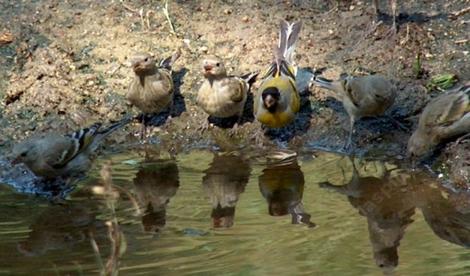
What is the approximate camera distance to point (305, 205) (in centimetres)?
879

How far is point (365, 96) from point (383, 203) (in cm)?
173

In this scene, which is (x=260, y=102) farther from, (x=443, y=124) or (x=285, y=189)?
(x=443, y=124)

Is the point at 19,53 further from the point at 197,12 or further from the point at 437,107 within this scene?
the point at 437,107

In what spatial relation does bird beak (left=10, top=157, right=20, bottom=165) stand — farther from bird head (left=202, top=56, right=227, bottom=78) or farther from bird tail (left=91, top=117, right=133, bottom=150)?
bird head (left=202, top=56, right=227, bottom=78)

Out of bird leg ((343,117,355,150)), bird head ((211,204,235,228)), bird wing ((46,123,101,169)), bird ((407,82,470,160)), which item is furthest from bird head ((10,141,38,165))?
bird ((407,82,470,160))

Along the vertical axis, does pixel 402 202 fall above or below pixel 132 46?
below

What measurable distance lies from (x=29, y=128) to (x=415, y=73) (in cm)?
435

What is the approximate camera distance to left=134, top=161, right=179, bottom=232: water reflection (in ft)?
28.0

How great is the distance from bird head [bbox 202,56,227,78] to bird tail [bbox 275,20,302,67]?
68 centimetres

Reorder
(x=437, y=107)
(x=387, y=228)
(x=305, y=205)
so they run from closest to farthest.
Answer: (x=387, y=228) < (x=305, y=205) < (x=437, y=107)

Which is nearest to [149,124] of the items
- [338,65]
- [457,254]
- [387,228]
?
[338,65]

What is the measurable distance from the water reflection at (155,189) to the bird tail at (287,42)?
1887 mm

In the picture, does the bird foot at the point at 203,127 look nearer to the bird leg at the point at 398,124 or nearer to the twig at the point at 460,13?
the bird leg at the point at 398,124

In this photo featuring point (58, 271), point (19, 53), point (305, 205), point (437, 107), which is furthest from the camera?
point (19, 53)
